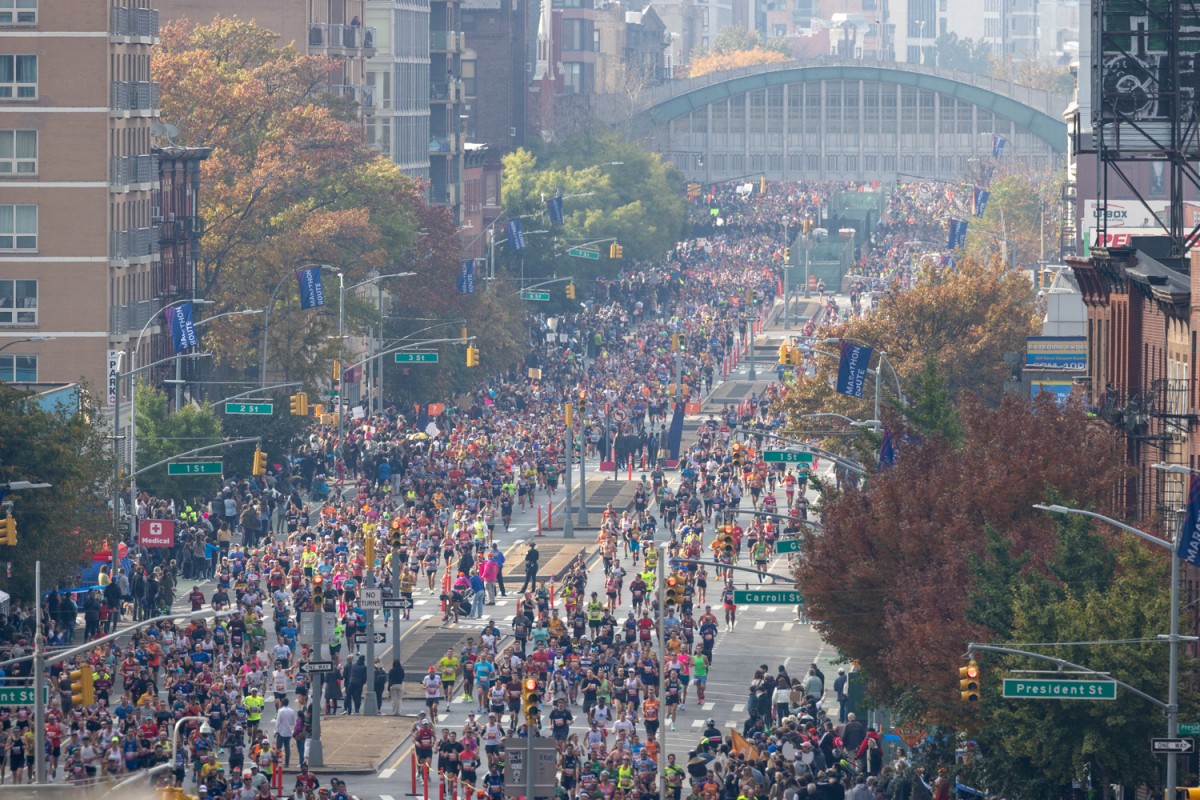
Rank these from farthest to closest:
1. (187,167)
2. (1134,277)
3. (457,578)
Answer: (187,167), (457,578), (1134,277)

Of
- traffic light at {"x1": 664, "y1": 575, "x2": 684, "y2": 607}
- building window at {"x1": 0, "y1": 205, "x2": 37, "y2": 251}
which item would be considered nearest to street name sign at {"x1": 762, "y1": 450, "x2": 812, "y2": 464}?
traffic light at {"x1": 664, "y1": 575, "x2": 684, "y2": 607}

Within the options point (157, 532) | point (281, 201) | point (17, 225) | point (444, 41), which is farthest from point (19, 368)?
point (444, 41)

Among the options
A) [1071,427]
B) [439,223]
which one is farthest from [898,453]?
[439,223]

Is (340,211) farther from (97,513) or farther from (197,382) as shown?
(97,513)

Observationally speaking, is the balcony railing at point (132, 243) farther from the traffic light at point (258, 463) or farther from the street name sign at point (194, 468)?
the street name sign at point (194, 468)

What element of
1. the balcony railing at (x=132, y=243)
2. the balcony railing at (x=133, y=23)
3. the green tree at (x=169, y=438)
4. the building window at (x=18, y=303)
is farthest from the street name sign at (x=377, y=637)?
the balcony railing at (x=133, y=23)

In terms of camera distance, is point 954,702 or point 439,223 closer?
point 954,702

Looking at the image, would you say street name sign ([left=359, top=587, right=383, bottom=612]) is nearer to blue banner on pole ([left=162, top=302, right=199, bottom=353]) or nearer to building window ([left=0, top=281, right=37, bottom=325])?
blue banner on pole ([left=162, top=302, right=199, bottom=353])

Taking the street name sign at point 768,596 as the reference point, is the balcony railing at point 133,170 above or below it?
above
